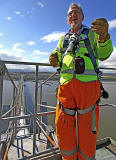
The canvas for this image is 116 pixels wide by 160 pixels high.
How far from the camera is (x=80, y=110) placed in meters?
1.04

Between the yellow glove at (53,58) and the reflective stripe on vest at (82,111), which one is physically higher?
the yellow glove at (53,58)

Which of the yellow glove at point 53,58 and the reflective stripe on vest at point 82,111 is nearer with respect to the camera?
the reflective stripe on vest at point 82,111

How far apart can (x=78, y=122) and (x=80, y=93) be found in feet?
0.77

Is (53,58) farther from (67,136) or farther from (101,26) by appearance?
Answer: (67,136)

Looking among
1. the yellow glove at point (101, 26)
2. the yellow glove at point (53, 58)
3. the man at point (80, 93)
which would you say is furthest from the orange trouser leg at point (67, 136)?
the yellow glove at point (101, 26)

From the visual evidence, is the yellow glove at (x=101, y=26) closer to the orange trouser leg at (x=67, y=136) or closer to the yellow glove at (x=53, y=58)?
the yellow glove at (x=53, y=58)

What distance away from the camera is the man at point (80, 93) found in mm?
1023

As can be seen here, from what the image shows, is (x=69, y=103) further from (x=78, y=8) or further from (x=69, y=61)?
(x=78, y=8)

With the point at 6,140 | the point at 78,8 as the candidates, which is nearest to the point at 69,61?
the point at 78,8

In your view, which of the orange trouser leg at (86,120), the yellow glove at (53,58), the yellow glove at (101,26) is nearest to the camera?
the yellow glove at (101,26)

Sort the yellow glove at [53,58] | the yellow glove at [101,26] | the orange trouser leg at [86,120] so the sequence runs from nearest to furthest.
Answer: the yellow glove at [101,26]
the orange trouser leg at [86,120]
the yellow glove at [53,58]

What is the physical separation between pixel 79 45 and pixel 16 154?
6.52 ft

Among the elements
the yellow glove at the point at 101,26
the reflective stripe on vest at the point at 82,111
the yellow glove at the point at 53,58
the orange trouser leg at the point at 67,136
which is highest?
the yellow glove at the point at 101,26

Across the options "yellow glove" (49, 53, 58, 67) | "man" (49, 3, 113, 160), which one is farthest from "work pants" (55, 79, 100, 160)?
"yellow glove" (49, 53, 58, 67)
